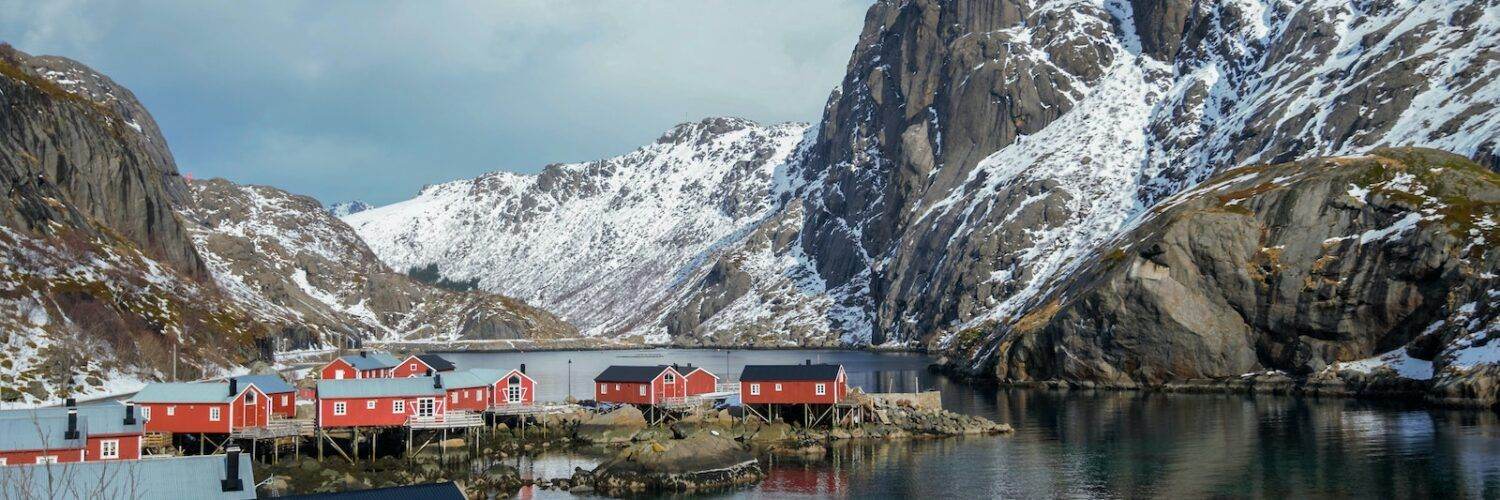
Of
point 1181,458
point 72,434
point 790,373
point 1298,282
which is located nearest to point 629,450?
point 790,373

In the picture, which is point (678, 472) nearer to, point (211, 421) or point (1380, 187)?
point (211, 421)

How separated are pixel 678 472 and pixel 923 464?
18205 millimetres

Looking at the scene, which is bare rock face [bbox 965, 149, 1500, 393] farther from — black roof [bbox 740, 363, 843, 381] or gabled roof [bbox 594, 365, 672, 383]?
gabled roof [bbox 594, 365, 672, 383]

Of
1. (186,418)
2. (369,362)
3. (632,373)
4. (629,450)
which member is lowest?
(629,450)

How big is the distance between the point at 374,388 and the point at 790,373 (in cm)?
3469

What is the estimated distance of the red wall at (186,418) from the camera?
3071 inches

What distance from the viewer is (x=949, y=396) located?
13638cm

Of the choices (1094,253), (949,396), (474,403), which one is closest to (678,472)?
(474,403)

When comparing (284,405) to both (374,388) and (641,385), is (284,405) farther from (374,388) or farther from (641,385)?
(641,385)

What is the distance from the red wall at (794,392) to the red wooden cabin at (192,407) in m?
39.7

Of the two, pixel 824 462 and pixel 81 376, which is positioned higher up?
pixel 81 376

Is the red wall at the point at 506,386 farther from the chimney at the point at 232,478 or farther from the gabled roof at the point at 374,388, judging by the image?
the chimney at the point at 232,478

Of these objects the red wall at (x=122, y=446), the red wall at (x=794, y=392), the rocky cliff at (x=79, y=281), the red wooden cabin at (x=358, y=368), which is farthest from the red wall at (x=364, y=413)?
the rocky cliff at (x=79, y=281)

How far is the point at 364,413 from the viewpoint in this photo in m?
80.8
